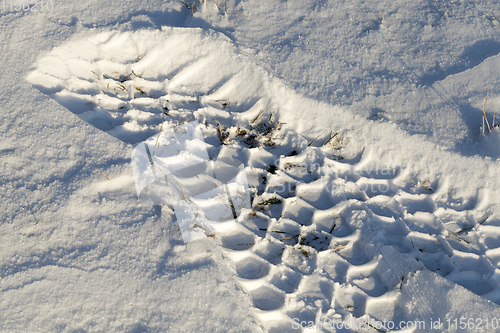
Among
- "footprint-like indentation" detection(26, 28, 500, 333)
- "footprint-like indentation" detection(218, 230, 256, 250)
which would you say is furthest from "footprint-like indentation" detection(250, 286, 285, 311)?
"footprint-like indentation" detection(218, 230, 256, 250)

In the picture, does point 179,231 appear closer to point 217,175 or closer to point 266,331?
point 217,175

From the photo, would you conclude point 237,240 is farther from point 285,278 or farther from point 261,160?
point 261,160

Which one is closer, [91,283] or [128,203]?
[91,283]

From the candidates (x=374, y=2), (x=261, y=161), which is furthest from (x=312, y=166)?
(x=374, y=2)

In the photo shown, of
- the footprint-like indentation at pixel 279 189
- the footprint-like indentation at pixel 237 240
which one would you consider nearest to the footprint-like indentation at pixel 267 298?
the footprint-like indentation at pixel 279 189

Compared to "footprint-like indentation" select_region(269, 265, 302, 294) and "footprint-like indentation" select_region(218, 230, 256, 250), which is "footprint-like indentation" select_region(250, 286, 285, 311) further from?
"footprint-like indentation" select_region(218, 230, 256, 250)

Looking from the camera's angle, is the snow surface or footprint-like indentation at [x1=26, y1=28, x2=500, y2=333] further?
footprint-like indentation at [x1=26, y1=28, x2=500, y2=333]

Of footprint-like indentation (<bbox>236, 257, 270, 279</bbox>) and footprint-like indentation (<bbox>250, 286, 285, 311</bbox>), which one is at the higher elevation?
footprint-like indentation (<bbox>236, 257, 270, 279</bbox>)

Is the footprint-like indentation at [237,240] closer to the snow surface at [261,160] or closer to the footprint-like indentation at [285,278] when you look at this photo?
the snow surface at [261,160]
